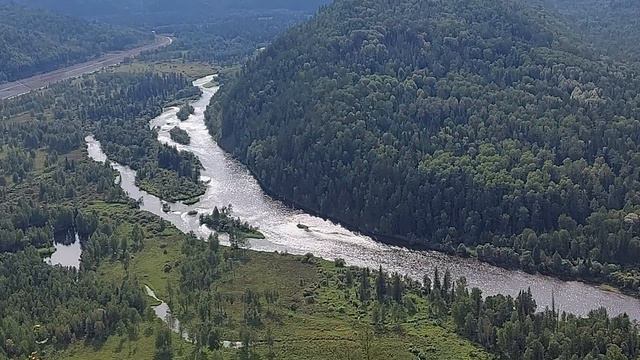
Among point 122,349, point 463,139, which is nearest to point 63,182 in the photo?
point 122,349

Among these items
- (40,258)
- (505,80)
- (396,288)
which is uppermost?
(505,80)

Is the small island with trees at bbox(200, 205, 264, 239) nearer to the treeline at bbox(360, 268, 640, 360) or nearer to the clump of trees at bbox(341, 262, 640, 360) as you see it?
the clump of trees at bbox(341, 262, 640, 360)

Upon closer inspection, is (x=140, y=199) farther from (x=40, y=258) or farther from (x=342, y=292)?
(x=342, y=292)

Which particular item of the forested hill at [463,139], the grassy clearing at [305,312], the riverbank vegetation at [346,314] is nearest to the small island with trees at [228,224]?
the grassy clearing at [305,312]

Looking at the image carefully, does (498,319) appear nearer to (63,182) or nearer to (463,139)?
(463,139)

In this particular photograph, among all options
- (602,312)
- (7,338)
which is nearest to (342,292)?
(602,312)

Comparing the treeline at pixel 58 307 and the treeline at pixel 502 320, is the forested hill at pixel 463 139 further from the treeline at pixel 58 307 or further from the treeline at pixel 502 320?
the treeline at pixel 58 307

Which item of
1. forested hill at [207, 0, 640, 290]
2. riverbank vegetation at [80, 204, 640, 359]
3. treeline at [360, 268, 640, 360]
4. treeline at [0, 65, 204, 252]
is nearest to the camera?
treeline at [360, 268, 640, 360]

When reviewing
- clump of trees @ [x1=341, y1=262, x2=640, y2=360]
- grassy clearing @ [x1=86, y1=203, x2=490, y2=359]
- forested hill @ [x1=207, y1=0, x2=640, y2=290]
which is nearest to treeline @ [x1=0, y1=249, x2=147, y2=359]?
grassy clearing @ [x1=86, y1=203, x2=490, y2=359]
